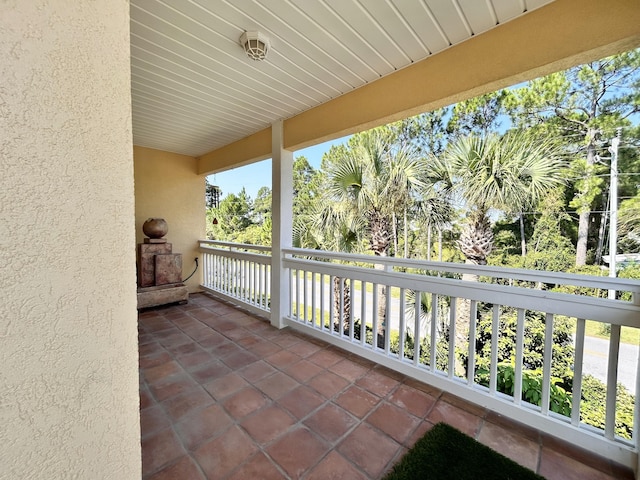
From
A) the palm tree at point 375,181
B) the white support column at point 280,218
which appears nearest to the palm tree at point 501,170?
the palm tree at point 375,181

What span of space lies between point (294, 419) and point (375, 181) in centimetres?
439

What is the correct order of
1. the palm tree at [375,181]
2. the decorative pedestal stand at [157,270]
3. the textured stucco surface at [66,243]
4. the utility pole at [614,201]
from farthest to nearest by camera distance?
the utility pole at [614,201], the palm tree at [375,181], the decorative pedestal stand at [157,270], the textured stucco surface at [66,243]

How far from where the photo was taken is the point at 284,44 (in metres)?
1.85

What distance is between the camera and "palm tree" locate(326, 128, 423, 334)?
5098mm

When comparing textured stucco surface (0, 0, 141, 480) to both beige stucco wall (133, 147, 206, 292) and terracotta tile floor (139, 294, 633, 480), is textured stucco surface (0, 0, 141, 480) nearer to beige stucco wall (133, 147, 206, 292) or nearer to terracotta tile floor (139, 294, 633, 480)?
terracotta tile floor (139, 294, 633, 480)

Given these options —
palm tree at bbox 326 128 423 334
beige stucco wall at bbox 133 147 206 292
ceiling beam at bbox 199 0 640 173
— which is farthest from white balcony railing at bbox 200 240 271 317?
palm tree at bbox 326 128 423 334

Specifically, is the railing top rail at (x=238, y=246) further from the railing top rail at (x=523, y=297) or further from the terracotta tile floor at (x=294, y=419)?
the railing top rail at (x=523, y=297)

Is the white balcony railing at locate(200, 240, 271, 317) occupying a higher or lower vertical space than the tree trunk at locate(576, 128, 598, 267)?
lower

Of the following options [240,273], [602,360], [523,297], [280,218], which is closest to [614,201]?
[602,360]

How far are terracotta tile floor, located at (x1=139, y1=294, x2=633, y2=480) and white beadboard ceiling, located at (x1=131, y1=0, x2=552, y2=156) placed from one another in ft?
8.49

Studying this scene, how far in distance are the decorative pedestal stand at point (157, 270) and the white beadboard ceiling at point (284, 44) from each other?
186 centimetres

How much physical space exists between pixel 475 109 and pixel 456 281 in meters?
7.44

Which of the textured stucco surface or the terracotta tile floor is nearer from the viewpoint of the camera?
the textured stucco surface

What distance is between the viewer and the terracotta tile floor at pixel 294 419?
4.60 ft
